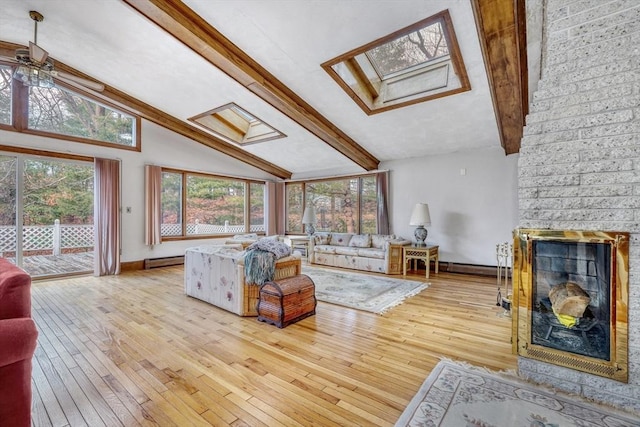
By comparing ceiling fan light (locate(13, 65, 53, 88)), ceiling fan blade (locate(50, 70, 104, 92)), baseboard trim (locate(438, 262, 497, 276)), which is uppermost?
ceiling fan blade (locate(50, 70, 104, 92))

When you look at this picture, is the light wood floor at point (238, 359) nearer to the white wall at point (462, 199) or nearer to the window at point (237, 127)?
the white wall at point (462, 199)

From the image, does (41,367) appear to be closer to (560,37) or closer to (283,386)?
(283,386)

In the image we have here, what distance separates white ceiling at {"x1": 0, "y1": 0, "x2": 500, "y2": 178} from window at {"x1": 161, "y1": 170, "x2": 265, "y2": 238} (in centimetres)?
172

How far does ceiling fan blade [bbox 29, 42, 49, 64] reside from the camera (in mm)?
2814

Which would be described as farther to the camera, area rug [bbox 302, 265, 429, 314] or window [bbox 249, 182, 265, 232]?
window [bbox 249, 182, 265, 232]

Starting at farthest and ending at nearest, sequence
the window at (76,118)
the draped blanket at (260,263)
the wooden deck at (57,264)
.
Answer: the wooden deck at (57,264)
the window at (76,118)
the draped blanket at (260,263)

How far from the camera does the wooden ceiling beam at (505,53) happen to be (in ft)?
7.93

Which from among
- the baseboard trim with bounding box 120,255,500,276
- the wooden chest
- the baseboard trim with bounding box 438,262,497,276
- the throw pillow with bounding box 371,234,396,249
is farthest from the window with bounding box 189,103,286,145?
the baseboard trim with bounding box 438,262,497,276

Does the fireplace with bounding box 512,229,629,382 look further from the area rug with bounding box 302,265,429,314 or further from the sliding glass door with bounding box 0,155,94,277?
the sliding glass door with bounding box 0,155,94,277

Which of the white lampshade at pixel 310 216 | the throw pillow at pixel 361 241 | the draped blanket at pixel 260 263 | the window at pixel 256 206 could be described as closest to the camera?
the draped blanket at pixel 260 263

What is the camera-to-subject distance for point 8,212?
179 inches

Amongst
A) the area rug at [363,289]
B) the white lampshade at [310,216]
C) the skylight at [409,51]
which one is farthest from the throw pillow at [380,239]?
the skylight at [409,51]

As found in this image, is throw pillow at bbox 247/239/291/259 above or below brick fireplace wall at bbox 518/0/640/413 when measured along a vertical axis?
below

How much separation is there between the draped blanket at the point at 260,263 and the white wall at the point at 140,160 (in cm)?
388
